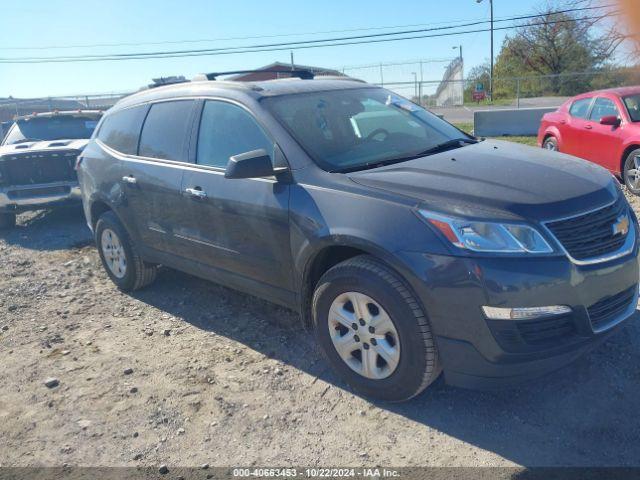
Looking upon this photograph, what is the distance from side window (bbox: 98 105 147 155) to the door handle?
1.04 metres

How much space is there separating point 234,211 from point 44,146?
5724mm

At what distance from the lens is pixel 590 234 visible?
9.63 feet

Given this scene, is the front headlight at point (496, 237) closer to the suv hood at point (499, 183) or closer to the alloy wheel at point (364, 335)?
the suv hood at point (499, 183)

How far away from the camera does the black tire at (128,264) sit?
5168mm

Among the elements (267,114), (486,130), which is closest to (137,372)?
(267,114)

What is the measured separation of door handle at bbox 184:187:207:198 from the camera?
406cm

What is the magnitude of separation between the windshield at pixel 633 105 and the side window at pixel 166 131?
6.67 m

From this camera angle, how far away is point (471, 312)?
276cm

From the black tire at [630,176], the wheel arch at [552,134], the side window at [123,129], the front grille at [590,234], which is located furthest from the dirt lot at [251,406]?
the wheel arch at [552,134]

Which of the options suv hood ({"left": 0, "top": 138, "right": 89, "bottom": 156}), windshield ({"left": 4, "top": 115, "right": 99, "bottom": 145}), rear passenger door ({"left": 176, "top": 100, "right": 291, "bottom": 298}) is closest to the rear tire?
suv hood ({"left": 0, "top": 138, "right": 89, "bottom": 156})

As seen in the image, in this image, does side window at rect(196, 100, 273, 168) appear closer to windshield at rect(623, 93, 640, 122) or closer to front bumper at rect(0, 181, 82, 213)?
Answer: front bumper at rect(0, 181, 82, 213)

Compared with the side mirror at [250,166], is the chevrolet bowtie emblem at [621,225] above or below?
below

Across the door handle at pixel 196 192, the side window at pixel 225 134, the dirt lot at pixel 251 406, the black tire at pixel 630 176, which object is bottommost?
the dirt lot at pixel 251 406

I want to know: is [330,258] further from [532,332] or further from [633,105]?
[633,105]
